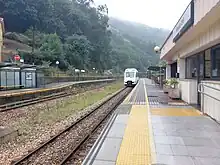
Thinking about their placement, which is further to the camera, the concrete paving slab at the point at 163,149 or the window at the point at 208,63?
the window at the point at 208,63

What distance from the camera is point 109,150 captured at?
583cm

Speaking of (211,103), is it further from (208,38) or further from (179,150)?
(179,150)

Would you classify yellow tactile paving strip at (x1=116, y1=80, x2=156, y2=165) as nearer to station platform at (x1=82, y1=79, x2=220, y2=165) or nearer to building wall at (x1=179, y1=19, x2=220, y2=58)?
station platform at (x1=82, y1=79, x2=220, y2=165)

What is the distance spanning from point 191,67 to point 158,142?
30.2ft

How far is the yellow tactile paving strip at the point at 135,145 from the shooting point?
5156mm

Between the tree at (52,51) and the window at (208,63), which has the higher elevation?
the tree at (52,51)

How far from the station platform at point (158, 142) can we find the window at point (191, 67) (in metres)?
4.78

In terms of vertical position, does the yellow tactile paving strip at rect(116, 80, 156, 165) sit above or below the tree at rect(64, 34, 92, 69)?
below

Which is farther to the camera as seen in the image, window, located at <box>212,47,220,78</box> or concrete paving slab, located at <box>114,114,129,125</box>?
window, located at <box>212,47,220,78</box>

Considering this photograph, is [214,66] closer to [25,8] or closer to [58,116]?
[58,116]

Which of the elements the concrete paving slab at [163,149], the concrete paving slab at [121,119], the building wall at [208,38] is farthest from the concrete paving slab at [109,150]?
the building wall at [208,38]

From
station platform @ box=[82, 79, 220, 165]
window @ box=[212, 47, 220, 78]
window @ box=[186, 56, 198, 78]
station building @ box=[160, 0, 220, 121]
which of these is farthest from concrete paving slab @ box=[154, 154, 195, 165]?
window @ box=[186, 56, 198, 78]

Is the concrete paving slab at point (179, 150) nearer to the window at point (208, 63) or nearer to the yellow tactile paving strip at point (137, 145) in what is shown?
the yellow tactile paving strip at point (137, 145)

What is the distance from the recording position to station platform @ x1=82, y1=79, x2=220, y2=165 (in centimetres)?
516
